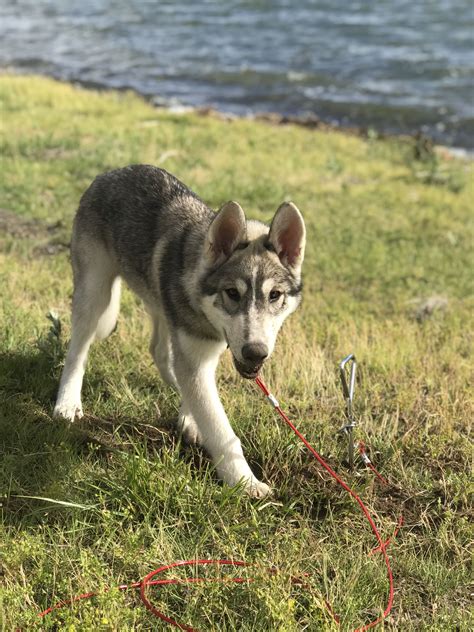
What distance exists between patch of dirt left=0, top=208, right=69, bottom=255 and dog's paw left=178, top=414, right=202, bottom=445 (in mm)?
4835

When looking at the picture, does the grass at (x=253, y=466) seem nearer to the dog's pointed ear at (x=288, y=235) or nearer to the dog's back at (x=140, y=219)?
the dog's back at (x=140, y=219)

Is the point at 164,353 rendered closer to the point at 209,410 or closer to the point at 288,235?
the point at 209,410

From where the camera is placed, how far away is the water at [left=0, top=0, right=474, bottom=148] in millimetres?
26547

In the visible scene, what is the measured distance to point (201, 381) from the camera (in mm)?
4418

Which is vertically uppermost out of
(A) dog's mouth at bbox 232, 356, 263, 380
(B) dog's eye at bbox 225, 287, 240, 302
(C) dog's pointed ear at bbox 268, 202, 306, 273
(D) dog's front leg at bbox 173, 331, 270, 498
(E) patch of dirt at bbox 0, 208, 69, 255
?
(C) dog's pointed ear at bbox 268, 202, 306, 273

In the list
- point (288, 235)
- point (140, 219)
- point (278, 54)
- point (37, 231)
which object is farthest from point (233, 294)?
point (278, 54)

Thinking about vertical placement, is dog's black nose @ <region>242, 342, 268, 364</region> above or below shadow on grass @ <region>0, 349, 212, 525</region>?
above

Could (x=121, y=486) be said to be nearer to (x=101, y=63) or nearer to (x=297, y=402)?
(x=297, y=402)

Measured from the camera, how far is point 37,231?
31.8 ft

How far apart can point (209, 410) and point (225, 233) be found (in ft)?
3.63

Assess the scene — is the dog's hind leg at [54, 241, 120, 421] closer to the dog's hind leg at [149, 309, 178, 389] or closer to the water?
the dog's hind leg at [149, 309, 178, 389]

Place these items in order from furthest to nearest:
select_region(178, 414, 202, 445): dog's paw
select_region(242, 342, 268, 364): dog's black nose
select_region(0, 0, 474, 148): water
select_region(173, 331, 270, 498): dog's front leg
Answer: select_region(0, 0, 474, 148): water → select_region(178, 414, 202, 445): dog's paw → select_region(173, 331, 270, 498): dog's front leg → select_region(242, 342, 268, 364): dog's black nose

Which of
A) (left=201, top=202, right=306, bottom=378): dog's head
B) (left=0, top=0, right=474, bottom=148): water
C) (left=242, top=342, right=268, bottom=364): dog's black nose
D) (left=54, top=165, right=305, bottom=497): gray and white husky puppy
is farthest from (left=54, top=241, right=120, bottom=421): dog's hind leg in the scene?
(left=0, top=0, right=474, bottom=148): water

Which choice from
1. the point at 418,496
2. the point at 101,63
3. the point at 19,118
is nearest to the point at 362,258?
the point at 418,496
